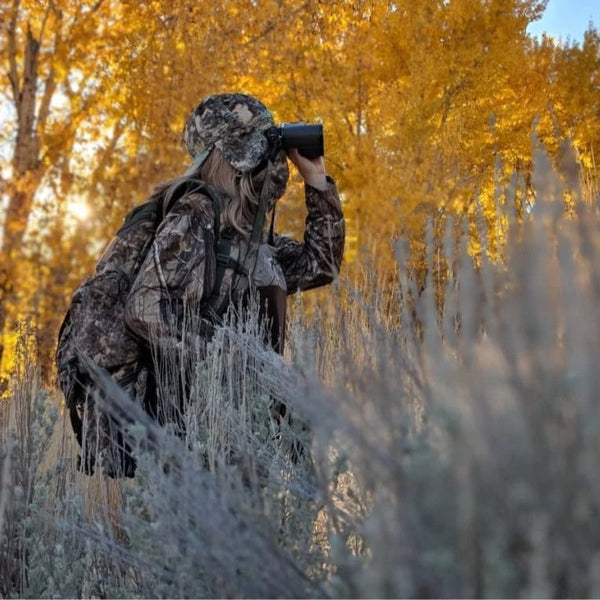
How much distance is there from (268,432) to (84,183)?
26.4ft

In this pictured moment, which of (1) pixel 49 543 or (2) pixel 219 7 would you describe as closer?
(1) pixel 49 543

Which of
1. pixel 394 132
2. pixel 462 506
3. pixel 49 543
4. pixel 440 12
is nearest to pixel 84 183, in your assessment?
pixel 394 132

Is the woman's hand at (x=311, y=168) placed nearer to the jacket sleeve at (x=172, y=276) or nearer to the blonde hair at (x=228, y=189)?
the blonde hair at (x=228, y=189)

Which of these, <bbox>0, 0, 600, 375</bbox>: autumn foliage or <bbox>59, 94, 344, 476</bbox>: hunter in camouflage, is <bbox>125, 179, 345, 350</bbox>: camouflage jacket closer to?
<bbox>59, 94, 344, 476</bbox>: hunter in camouflage

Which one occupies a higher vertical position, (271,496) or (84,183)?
(84,183)

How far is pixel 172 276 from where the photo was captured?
8.29 feet

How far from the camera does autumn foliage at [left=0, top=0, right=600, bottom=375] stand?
8070 mm

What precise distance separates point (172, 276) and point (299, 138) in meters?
0.71

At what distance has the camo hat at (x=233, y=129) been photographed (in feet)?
9.10

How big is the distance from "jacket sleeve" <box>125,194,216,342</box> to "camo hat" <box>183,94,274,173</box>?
0.25 metres

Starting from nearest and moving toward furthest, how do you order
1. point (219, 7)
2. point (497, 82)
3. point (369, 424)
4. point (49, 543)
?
point (369, 424)
point (49, 543)
point (219, 7)
point (497, 82)

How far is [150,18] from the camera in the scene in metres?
8.43

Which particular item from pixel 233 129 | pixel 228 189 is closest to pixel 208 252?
pixel 228 189

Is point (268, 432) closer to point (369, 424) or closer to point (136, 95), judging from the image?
point (369, 424)
